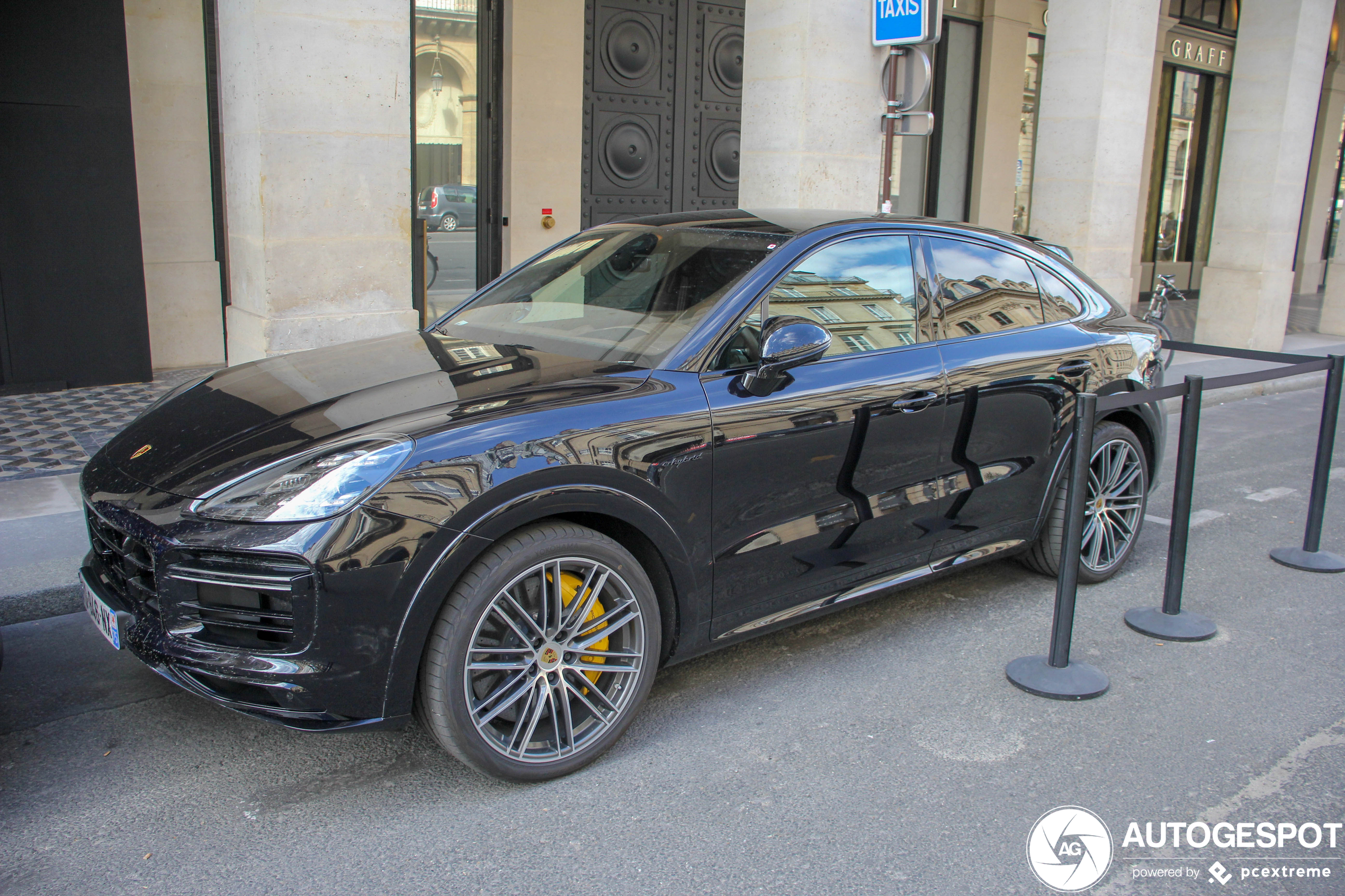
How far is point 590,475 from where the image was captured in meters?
3.11

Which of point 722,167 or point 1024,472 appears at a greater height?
point 722,167

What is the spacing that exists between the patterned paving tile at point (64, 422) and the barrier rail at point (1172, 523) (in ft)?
15.1

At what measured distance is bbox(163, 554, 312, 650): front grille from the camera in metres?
2.74

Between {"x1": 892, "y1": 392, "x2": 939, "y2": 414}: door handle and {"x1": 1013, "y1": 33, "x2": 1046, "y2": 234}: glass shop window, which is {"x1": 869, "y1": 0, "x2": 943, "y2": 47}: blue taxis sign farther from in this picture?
{"x1": 1013, "y1": 33, "x2": 1046, "y2": 234}: glass shop window

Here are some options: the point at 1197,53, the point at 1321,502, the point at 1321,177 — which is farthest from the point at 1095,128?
the point at 1321,177

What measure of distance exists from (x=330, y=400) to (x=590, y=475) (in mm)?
876

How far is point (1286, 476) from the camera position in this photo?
7.43m

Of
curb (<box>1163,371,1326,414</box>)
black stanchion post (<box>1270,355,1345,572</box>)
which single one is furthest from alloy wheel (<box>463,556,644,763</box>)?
curb (<box>1163,371,1326,414</box>)

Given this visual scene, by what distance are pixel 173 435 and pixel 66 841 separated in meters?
1.19

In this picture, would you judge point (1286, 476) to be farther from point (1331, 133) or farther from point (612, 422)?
point (1331, 133)

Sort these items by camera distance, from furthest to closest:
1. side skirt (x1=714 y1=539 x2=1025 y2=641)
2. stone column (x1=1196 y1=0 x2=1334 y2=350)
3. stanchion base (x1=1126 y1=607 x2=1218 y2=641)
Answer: stone column (x1=1196 y1=0 x2=1334 y2=350) → stanchion base (x1=1126 y1=607 x2=1218 y2=641) → side skirt (x1=714 y1=539 x2=1025 y2=641)

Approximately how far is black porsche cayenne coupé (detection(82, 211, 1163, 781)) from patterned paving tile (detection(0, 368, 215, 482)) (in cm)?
282

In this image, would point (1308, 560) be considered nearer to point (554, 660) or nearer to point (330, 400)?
point (554, 660)

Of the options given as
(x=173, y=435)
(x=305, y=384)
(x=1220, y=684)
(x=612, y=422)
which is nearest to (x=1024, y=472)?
(x=1220, y=684)
